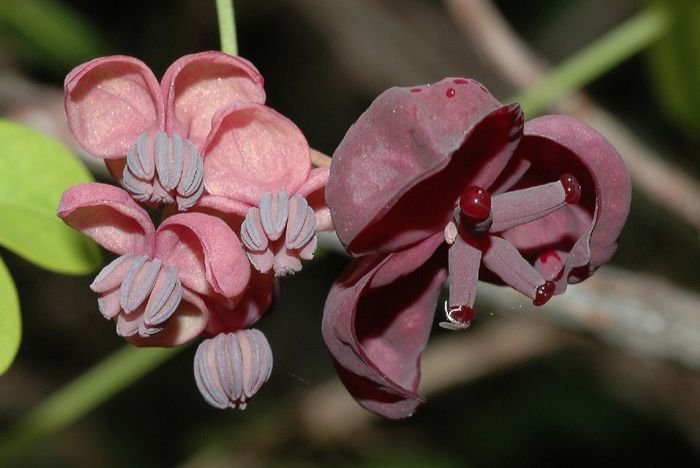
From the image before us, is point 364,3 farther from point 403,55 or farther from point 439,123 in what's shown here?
point 439,123

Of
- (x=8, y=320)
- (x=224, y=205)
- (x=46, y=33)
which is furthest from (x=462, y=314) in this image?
(x=46, y=33)

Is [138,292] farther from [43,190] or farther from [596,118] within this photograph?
[596,118]

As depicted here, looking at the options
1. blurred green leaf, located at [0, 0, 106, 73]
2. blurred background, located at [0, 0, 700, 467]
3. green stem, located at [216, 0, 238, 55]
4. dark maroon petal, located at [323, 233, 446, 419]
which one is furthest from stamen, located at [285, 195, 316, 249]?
blurred green leaf, located at [0, 0, 106, 73]

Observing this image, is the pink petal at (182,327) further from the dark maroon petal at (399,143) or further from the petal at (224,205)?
the dark maroon petal at (399,143)

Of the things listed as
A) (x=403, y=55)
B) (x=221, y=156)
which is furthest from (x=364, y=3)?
(x=221, y=156)

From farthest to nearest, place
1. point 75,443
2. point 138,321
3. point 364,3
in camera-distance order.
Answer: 1. point 364,3
2. point 75,443
3. point 138,321

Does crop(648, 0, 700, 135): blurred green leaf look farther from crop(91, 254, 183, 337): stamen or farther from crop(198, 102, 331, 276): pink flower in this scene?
crop(91, 254, 183, 337): stamen
